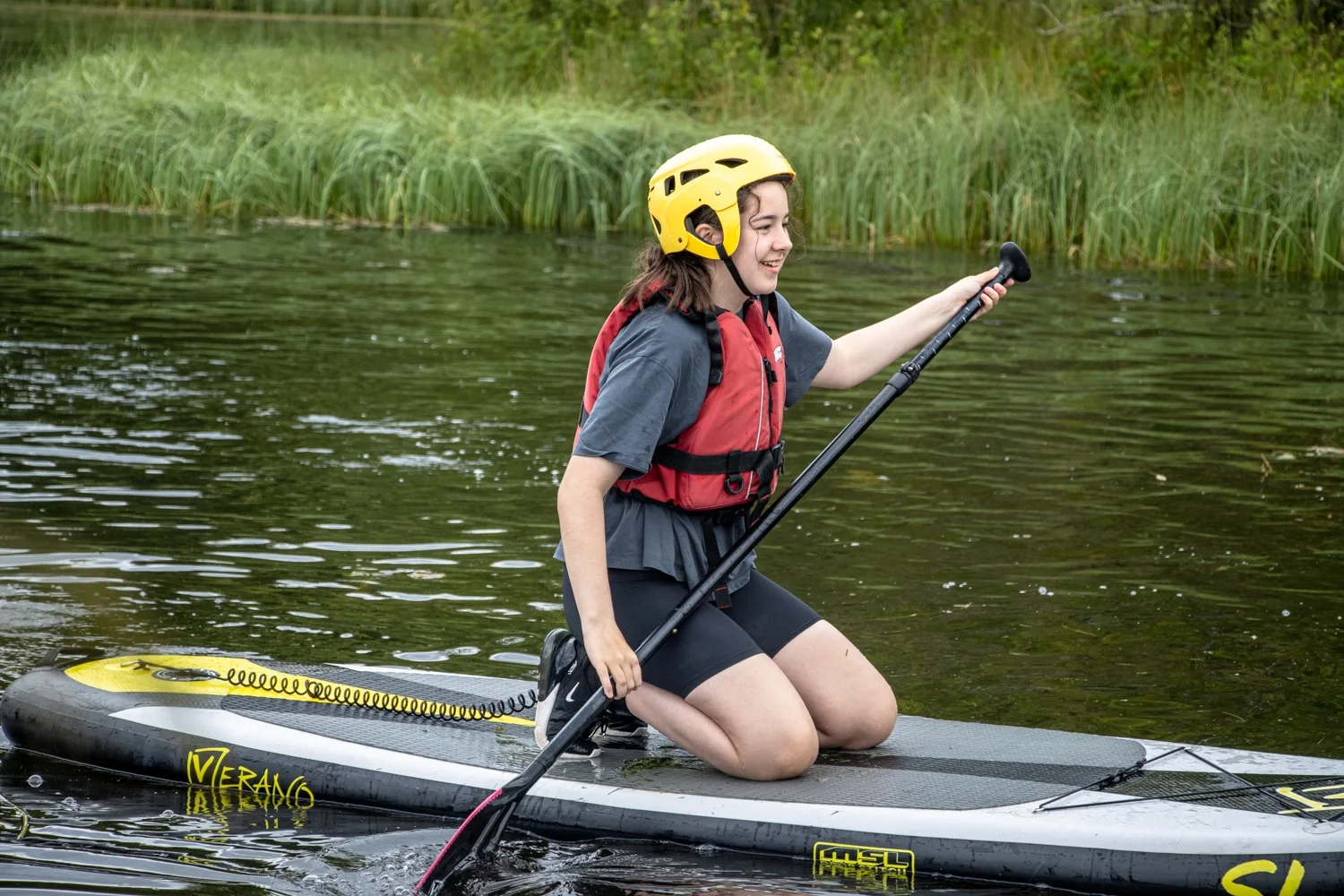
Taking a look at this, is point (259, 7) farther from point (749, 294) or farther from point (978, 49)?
point (749, 294)

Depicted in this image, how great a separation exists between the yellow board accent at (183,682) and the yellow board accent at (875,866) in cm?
96

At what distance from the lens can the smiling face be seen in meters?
3.75

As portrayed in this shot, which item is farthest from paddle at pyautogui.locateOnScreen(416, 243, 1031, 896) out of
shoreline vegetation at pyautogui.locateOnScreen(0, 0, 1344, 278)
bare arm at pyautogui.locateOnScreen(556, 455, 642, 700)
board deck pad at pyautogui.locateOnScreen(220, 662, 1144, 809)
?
shoreline vegetation at pyautogui.locateOnScreen(0, 0, 1344, 278)

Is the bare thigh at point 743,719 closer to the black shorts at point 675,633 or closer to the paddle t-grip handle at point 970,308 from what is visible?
the black shorts at point 675,633

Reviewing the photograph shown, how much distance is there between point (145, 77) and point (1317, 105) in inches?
412

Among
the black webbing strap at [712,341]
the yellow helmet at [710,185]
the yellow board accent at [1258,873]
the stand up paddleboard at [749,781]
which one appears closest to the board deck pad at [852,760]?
the stand up paddleboard at [749,781]

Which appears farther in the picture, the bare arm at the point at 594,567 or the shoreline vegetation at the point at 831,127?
the shoreline vegetation at the point at 831,127

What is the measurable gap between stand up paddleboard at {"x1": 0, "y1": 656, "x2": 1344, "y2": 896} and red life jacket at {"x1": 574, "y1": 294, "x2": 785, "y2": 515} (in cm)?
60

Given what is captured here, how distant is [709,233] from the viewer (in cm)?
374

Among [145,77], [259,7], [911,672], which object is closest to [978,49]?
[145,77]

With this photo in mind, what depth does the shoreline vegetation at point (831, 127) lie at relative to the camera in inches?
504

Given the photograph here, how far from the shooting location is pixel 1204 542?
6391 mm

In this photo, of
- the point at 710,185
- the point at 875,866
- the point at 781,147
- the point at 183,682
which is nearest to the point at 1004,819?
the point at 875,866

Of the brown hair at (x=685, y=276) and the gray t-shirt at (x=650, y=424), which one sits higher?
the brown hair at (x=685, y=276)
